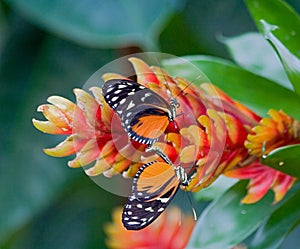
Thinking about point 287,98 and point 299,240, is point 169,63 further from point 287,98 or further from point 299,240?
point 299,240

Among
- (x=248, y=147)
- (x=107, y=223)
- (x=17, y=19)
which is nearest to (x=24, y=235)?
(x=107, y=223)

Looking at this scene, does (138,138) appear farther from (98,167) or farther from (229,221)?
(229,221)

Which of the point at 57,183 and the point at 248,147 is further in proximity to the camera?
the point at 57,183

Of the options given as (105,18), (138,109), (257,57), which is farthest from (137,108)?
(105,18)

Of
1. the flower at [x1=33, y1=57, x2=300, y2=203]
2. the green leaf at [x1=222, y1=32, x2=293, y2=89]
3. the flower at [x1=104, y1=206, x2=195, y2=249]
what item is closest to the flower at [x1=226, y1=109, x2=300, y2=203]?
the flower at [x1=33, y1=57, x2=300, y2=203]

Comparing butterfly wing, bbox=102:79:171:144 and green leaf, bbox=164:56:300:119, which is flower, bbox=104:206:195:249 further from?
butterfly wing, bbox=102:79:171:144

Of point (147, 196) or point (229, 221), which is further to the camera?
point (229, 221)
